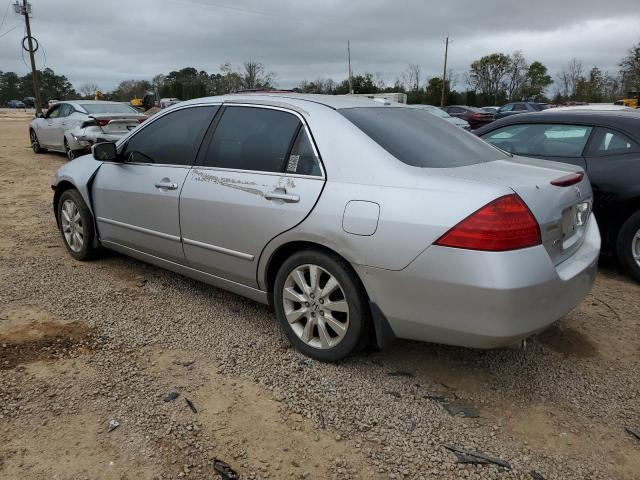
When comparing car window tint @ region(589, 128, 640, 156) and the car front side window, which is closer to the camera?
car window tint @ region(589, 128, 640, 156)

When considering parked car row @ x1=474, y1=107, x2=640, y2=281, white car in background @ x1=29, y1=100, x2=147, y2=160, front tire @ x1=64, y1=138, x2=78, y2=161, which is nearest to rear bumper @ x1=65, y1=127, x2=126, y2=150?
white car in background @ x1=29, y1=100, x2=147, y2=160

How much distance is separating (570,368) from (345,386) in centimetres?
138

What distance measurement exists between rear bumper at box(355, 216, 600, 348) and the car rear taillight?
0.03m

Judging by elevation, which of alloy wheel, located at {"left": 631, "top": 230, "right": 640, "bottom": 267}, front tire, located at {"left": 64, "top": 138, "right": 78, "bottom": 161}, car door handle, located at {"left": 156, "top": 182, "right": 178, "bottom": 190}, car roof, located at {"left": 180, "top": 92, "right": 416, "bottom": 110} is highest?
car roof, located at {"left": 180, "top": 92, "right": 416, "bottom": 110}

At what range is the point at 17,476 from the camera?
87.7 inches

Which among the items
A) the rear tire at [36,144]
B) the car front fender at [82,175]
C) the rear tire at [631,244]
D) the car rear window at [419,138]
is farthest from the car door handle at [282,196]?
the rear tire at [36,144]

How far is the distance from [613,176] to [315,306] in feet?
10.3

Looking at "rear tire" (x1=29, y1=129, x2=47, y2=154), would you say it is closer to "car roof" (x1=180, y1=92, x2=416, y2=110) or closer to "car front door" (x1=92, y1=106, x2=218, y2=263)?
"car front door" (x1=92, y1=106, x2=218, y2=263)

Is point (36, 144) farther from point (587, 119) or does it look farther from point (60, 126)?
point (587, 119)

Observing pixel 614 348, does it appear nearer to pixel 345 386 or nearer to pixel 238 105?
pixel 345 386

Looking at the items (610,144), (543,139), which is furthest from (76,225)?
(610,144)

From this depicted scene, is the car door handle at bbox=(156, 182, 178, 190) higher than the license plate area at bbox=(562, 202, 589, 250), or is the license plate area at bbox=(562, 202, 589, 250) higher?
the car door handle at bbox=(156, 182, 178, 190)

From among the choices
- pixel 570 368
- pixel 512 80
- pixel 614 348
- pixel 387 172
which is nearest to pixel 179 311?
pixel 387 172

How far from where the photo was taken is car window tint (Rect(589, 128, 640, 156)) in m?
4.67
